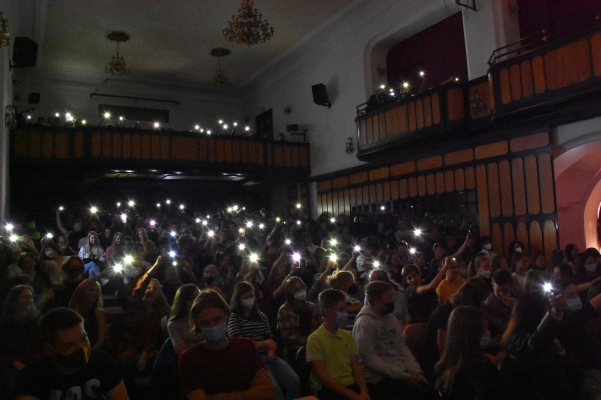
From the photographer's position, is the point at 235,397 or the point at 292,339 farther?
the point at 292,339

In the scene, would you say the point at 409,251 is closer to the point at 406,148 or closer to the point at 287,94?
the point at 406,148

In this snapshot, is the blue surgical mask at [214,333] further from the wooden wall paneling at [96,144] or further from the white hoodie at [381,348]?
the wooden wall paneling at [96,144]

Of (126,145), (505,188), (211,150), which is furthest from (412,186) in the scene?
(126,145)

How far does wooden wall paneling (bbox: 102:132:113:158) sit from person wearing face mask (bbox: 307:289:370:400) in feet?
36.8

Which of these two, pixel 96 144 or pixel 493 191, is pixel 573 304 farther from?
pixel 96 144

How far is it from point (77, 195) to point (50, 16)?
17.2 feet

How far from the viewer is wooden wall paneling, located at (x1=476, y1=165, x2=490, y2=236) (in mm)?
10539

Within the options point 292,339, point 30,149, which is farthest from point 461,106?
point 30,149

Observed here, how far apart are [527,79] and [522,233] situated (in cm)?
300

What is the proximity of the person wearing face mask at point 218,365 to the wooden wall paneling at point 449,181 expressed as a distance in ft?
30.8

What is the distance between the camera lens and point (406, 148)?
12.2 metres

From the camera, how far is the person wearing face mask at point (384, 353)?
3469 millimetres

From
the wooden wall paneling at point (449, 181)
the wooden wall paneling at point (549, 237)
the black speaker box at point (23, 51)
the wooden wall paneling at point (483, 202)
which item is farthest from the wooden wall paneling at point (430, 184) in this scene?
the black speaker box at point (23, 51)

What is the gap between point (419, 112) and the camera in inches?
439
